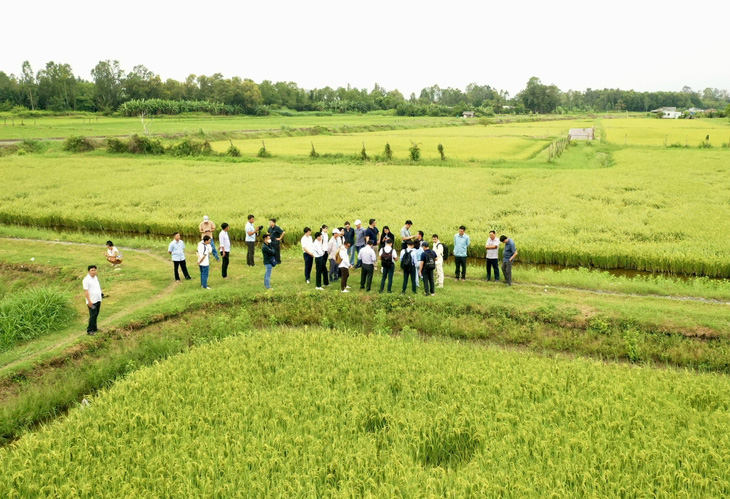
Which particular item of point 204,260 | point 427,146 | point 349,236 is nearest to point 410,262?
point 349,236

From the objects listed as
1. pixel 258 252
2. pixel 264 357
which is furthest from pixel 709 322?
pixel 258 252

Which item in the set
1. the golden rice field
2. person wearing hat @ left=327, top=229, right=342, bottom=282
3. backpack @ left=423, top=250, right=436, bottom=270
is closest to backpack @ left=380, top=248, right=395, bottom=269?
backpack @ left=423, top=250, right=436, bottom=270

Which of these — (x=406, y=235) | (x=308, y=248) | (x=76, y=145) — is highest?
(x=76, y=145)

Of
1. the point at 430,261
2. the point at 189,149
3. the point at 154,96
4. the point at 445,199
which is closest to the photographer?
the point at 430,261

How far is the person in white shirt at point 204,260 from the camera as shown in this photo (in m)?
14.6

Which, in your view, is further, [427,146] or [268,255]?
[427,146]

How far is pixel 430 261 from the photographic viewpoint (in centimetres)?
1359

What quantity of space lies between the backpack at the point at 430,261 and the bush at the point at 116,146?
37386 millimetres

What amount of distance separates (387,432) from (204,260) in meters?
8.79

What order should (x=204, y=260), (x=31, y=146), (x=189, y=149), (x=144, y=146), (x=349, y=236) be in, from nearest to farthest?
1. (x=204, y=260)
2. (x=349, y=236)
3. (x=189, y=149)
4. (x=144, y=146)
5. (x=31, y=146)

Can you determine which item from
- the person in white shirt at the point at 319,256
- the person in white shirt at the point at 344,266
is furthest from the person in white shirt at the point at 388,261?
the person in white shirt at the point at 319,256

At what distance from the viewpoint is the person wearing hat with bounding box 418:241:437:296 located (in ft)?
44.1

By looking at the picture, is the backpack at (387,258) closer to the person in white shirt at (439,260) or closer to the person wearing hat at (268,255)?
the person in white shirt at (439,260)

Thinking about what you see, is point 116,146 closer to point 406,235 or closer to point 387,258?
point 406,235
